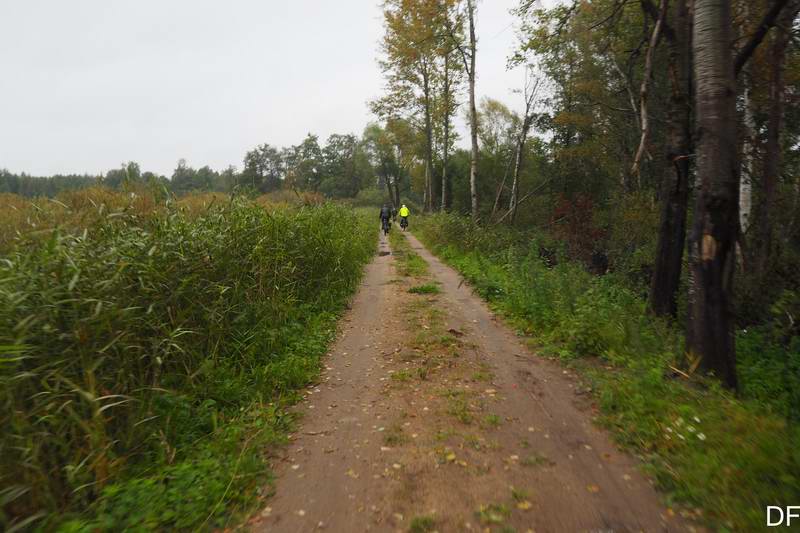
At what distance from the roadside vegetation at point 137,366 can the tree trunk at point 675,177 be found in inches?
188

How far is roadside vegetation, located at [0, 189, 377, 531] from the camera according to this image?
8.37 ft

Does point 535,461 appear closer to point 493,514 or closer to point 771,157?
point 493,514

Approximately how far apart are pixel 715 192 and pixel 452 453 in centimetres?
320

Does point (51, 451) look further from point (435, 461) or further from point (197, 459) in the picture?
point (435, 461)

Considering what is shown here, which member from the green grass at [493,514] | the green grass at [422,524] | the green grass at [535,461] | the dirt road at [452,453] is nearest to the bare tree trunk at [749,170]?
the dirt road at [452,453]

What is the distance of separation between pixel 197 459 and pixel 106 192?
428cm

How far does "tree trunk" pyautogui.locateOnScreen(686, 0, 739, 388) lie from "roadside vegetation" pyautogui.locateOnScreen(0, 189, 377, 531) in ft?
12.7

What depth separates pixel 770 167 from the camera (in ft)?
22.0

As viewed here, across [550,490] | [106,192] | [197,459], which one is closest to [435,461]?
[550,490]

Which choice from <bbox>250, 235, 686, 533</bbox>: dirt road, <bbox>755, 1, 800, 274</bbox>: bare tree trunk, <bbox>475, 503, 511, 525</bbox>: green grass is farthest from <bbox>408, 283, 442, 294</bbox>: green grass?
<bbox>475, 503, 511, 525</bbox>: green grass

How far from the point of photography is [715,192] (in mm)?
3846

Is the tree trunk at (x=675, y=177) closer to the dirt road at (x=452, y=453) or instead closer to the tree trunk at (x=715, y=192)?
the tree trunk at (x=715, y=192)

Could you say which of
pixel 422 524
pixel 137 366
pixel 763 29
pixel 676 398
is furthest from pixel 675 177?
pixel 137 366

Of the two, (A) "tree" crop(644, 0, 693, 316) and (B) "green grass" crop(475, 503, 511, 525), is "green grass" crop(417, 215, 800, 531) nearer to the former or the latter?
(A) "tree" crop(644, 0, 693, 316)
